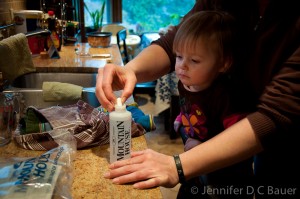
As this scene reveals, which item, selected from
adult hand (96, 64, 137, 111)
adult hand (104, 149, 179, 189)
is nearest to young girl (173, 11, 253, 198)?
adult hand (96, 64, 137, 111)

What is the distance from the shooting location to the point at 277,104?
24.3 inches

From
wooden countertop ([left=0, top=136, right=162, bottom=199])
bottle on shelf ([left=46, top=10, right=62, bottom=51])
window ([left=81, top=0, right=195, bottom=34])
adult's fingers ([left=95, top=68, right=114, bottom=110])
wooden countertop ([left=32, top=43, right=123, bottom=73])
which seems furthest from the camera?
window ([left=81, top=0, right=195, bottom=34])

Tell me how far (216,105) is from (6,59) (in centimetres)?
97

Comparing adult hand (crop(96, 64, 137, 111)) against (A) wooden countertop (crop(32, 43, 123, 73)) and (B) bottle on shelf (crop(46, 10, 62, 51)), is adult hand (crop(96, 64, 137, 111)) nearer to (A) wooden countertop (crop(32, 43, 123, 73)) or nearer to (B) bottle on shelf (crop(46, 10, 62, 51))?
(A) wooden countertop (crop(32, 43, 123, 73))

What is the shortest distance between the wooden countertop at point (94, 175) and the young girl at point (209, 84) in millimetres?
247

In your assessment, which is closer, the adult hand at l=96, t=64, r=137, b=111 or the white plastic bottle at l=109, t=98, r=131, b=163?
the white plastic bottle at l=109, t=98, r=131, b=163

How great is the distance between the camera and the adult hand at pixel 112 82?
0.80m

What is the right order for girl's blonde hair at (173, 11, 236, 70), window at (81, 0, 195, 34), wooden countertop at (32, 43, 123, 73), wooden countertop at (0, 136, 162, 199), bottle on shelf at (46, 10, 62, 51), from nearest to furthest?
wooden countertop at (0, 136, 162, 199) < girl's blonde hair at (173, 11, 236, 70) < wooden countertop at (32, 43, 123, 73) < bottle on shelf at (46, 10, 62, 51) < window at (81, 0, 195, 34)

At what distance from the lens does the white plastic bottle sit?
68 centimetres

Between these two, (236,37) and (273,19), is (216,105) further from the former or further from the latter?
(273,19)

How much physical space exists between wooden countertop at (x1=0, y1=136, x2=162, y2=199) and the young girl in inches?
9.7

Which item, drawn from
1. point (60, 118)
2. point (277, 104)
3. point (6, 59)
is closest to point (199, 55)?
point (277, 104)

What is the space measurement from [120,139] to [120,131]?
0.07 feet

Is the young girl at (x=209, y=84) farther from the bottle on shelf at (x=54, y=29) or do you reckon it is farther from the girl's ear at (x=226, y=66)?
the bottle on shelf at (x=54, y=29)
